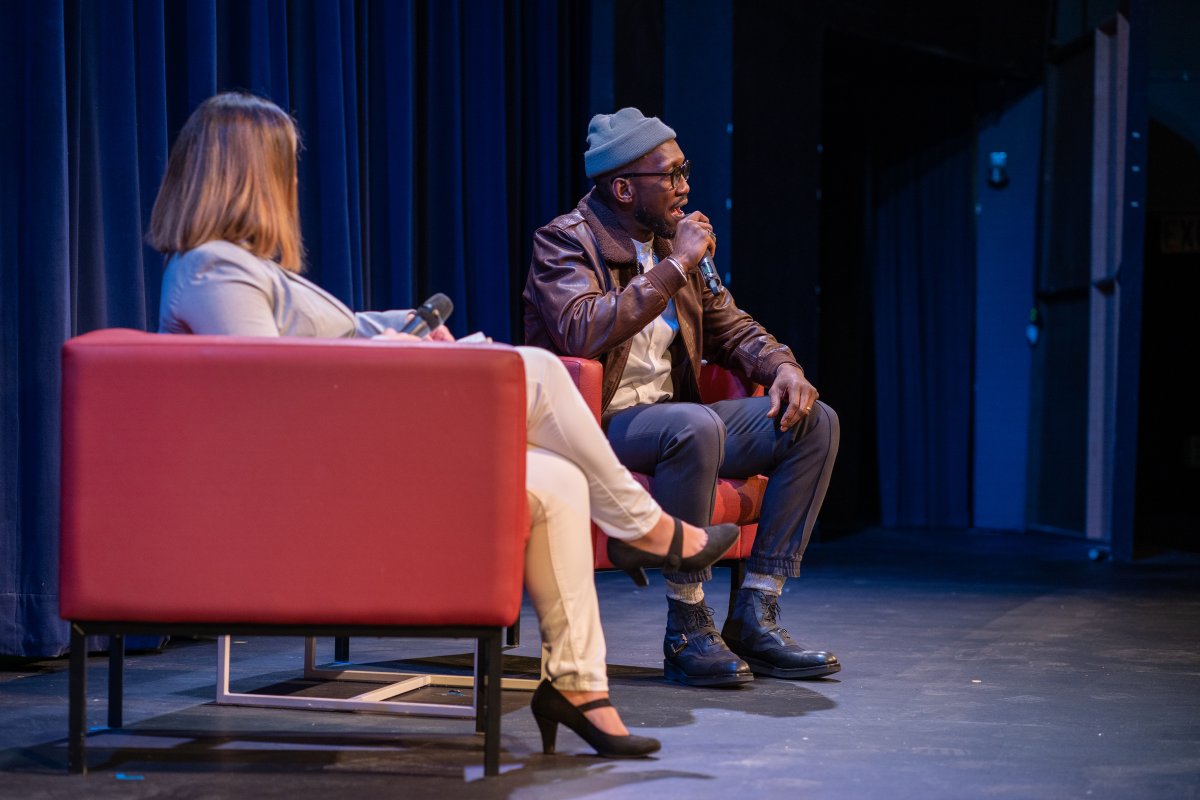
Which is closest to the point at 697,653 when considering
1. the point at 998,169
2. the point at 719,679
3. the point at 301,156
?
the point at 719,679

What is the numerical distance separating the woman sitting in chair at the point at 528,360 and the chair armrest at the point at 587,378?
1.71ft

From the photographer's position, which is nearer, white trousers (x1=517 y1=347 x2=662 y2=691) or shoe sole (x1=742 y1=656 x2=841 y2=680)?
white trousers (x1=517 y1=347 x2=662 y2=691)

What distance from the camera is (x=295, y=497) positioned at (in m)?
1.94

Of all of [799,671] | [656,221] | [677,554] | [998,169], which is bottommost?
[799,671]

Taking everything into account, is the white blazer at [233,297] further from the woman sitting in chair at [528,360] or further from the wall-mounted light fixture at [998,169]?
the wall-mounted light fixture at [998,169]

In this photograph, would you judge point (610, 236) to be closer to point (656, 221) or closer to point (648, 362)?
point (656, 221)

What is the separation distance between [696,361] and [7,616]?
62.5 inches

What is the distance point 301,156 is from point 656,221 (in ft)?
4.08

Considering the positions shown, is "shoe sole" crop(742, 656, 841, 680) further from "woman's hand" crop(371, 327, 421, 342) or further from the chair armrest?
"woman's hand" crop(371, 327, 421, 342)

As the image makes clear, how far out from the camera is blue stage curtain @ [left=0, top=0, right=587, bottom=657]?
294 centimetres

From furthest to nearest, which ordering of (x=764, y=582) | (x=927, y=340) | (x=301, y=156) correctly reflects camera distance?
(x=927, y=340), (x=301, y=156), (x=764, y=582)

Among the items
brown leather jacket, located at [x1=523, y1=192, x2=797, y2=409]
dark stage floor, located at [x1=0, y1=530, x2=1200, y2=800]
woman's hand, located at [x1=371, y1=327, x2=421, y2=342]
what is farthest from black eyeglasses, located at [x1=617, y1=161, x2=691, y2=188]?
dark stage floor, located at [x1=0, y1=530, x2=1200, y2=800]

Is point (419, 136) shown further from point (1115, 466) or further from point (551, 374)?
point (1115, 466)

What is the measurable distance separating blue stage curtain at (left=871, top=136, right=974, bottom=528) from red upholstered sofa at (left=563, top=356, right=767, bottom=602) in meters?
3.83
